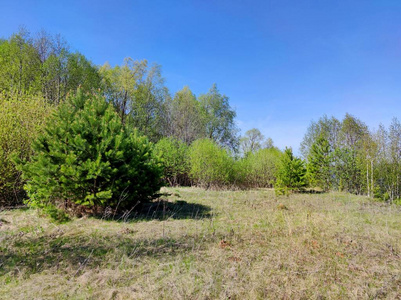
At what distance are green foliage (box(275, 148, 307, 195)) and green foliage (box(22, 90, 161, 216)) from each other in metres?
9.94

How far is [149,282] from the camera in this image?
3.21 metres

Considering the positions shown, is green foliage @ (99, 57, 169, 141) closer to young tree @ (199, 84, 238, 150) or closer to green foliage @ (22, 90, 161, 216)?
young tree @ (199, 84, 238, 150)

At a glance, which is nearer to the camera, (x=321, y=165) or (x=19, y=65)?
(x=321, y=165)

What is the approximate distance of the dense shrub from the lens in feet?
28.4

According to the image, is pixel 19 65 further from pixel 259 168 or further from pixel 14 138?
pixel 259 168

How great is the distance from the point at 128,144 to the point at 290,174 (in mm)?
10804

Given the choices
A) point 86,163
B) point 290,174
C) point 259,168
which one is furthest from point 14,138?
point 259,168

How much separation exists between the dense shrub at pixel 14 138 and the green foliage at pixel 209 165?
10.6 metres

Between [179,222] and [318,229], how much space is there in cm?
355

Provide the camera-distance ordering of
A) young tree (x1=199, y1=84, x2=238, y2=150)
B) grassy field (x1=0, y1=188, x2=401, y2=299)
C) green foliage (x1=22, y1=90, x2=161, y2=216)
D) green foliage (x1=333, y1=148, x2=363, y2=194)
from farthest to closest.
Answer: young tree (x1=199, y1=84, x2=238, y2=150), green foliage (x1=333, y1=148, x2=363, y2=194), green foliage (x1=22, y1=90, x2=161, y2=216), grassy field (x1=0, y1=188, x2=401, y2=299)

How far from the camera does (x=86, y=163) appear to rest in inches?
240

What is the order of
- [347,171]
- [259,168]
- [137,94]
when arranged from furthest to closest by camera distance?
[137,94] → [259,168] → [347,171]

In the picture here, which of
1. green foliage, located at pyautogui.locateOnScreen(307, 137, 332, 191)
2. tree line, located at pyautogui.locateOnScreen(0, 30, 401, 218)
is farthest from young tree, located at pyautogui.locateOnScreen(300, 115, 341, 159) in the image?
green foliage, located at pyautogui.locateOnScreen(307, 137, 332, 191)

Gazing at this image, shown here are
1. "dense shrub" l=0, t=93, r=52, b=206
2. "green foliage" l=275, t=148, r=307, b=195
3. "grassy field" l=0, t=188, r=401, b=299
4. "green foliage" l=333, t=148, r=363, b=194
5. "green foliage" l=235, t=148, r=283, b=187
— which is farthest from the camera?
"green foliage" l=235, t=148, r=283, b=187
